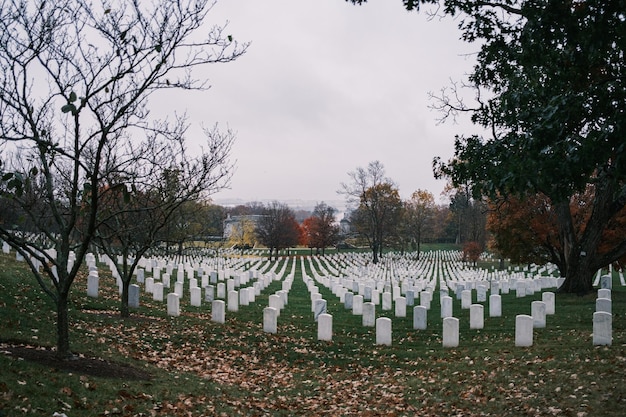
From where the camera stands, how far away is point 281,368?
1179 centimetres

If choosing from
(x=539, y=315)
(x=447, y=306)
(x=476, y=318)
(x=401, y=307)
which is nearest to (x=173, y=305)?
(x=401, y=307)

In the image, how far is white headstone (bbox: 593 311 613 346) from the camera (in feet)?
35.5

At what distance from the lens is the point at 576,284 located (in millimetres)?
22094

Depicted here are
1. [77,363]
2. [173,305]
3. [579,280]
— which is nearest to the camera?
[77,363]

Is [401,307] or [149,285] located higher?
[149,285]

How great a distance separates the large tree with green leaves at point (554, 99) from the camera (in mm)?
7797

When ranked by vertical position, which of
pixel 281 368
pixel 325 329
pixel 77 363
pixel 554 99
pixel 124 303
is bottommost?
pixel 281 368

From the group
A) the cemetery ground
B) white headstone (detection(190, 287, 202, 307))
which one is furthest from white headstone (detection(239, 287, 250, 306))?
the cemetery ground

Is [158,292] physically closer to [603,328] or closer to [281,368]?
[281,368]

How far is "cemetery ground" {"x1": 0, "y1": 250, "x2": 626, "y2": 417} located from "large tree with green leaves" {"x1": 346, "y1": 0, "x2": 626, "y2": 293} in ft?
10.00

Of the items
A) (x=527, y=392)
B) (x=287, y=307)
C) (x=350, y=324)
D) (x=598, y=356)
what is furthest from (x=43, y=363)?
(x=287, y=307)

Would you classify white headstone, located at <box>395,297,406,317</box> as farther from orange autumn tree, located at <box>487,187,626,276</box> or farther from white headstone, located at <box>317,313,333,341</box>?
orange autumn tree, located at <box>487,187,626,276</box>

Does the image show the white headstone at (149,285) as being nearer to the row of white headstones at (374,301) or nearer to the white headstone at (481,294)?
the row of white headstones at (374,301)

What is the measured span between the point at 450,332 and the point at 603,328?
338 cm
